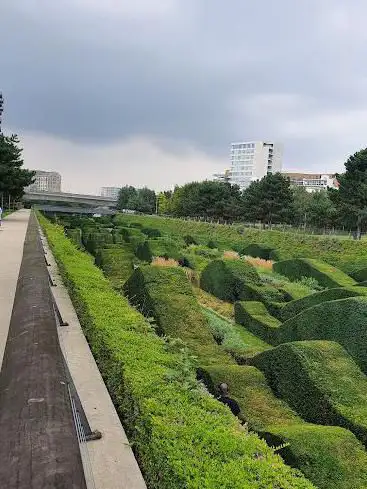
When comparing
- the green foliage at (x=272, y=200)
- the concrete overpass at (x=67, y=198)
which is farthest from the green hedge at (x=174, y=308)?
the concrete overpass at (x=67, y=198)

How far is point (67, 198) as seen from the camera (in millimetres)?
106812

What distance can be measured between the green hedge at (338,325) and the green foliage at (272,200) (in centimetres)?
5238

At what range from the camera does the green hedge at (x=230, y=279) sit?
18.0 metres

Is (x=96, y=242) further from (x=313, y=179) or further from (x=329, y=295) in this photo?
(x=313, y=179)

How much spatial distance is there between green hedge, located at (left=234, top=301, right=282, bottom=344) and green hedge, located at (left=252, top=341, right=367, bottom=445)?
13.9 ft

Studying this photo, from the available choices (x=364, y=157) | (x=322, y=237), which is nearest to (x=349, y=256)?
(x=322, y=237)

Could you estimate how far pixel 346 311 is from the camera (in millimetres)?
10039

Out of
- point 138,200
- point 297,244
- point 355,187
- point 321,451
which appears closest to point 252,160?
point 138,200

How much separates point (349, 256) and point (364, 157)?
549 inches

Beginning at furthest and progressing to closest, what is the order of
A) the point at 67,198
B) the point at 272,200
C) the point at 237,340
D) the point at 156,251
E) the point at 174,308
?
the point at 67,198 < the point at 272,200 < the point at 156,251 < the point at 237,340 < the point at 174,308

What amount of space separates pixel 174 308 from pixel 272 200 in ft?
181

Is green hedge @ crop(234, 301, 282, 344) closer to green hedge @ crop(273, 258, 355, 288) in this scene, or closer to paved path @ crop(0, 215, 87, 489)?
green hedge @ crop(273, 258, 355, 288)

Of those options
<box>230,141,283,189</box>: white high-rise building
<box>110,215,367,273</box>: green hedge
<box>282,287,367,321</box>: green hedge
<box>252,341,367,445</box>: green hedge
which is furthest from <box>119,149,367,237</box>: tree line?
<box>230,141,283,189</box>: white high-rise building

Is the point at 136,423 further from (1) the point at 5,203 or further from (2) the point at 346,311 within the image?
(1) the point at 5,203
